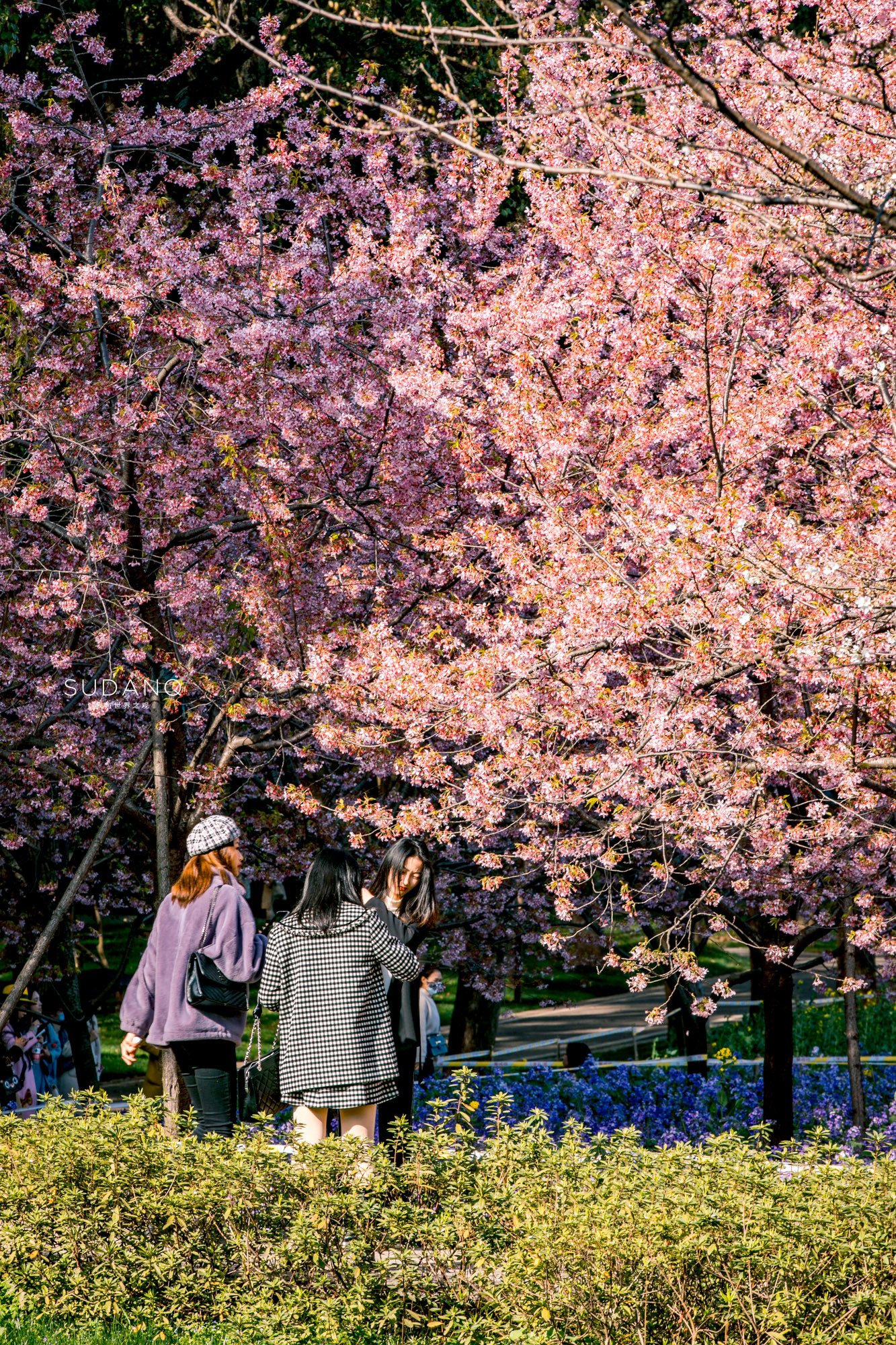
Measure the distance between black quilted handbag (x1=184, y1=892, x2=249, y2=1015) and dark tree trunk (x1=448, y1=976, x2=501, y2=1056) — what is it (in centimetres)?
926

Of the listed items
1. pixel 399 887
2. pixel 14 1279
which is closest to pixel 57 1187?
pixel 14 1279

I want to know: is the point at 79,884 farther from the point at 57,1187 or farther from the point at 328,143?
the point at 328,143

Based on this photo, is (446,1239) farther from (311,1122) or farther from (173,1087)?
(173,1087)

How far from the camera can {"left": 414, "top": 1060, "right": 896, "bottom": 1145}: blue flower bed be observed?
30.1 ft

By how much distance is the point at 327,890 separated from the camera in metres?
5.52

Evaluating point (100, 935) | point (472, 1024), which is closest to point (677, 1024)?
point (472, 1024)

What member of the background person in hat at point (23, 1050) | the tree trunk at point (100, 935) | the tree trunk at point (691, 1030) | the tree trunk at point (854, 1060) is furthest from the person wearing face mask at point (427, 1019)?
the tree trunk at point (100, 935)

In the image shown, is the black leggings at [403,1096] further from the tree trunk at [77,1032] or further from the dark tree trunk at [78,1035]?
the dark tree trunk at [78,1035]

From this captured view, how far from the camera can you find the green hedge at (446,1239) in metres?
3.98

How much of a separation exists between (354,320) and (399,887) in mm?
4202

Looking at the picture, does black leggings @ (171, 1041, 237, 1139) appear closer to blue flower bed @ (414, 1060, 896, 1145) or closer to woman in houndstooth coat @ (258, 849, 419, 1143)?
woman in houndstooth coat @ (258, 849, 419, 1143)

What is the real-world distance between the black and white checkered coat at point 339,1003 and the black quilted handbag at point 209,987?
0.22 metres

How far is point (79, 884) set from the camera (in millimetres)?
8266

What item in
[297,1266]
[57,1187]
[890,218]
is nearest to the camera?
[890,218]
